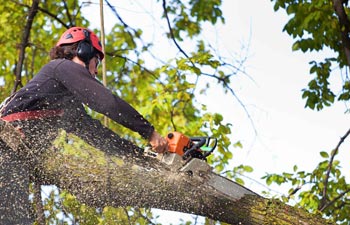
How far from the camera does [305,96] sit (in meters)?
9.66

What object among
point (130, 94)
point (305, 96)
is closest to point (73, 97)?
point (305, 96)

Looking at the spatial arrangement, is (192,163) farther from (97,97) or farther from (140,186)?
(97,97)

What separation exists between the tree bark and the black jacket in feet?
0.75

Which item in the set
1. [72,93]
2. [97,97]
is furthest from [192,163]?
[72,93]

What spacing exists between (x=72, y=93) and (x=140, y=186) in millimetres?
786

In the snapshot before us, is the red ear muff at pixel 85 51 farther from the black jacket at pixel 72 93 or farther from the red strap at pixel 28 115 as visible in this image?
the red strap at pixel 28 115

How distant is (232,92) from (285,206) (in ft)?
13.6

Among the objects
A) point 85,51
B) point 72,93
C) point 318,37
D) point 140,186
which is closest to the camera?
point 140,186

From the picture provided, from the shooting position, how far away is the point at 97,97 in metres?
5.12

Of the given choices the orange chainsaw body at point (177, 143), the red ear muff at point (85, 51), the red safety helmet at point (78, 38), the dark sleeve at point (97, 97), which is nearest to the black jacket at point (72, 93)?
the dark sleeve at point (97, 97)

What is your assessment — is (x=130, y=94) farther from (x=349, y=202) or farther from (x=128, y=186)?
(x=128, y=186)

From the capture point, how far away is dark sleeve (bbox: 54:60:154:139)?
510 centimetres

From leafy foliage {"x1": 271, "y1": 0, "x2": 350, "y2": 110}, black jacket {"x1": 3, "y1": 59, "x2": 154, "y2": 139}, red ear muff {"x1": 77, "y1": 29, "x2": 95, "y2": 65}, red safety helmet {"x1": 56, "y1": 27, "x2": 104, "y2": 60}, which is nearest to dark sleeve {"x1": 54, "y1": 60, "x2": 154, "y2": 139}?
black jacket {"x1": 3, "y1": 59, "x2": 154, "y2": 139}

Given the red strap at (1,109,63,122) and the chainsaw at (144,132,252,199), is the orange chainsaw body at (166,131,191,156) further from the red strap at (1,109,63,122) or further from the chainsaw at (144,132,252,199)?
the red strap at (1,109,63,122)
